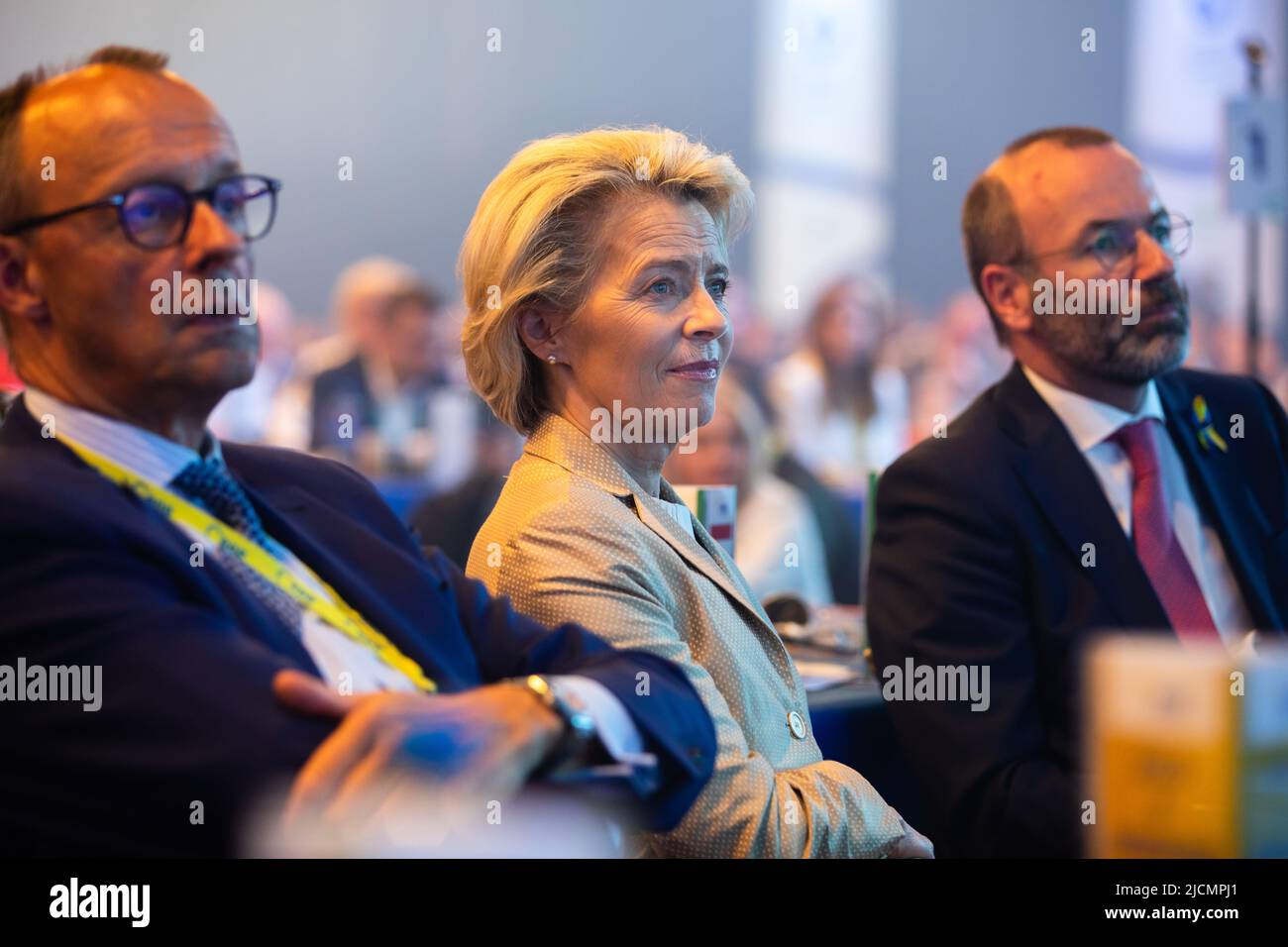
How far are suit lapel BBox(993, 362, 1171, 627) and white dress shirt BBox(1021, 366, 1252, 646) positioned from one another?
49 millimetres

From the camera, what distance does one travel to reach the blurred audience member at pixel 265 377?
651 cm

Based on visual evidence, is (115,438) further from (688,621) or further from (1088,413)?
(1088,413)

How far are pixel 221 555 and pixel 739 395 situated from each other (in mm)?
3165

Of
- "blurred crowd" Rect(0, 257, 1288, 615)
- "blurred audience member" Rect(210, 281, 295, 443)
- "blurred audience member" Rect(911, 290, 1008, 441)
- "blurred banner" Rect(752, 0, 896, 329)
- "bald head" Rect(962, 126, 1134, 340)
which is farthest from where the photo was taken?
"blurred banner" Rect(752, 0, 896, 329)

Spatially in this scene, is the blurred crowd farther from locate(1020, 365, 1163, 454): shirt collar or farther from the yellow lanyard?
the yellow lanyard

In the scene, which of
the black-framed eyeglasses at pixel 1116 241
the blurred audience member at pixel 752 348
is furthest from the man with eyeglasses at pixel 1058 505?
the blurred audience member at pixel 752 348

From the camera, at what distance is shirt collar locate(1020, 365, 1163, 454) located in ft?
8.44

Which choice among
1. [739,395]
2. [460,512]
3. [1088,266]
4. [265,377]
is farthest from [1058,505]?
[265,377]

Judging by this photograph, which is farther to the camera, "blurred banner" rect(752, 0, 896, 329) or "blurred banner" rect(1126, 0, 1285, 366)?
"blurred banner" rect(1126, 0, 1285, 366)

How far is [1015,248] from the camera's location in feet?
9.07

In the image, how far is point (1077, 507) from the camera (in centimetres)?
243
